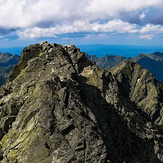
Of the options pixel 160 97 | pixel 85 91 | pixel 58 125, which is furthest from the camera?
pixel 160 97

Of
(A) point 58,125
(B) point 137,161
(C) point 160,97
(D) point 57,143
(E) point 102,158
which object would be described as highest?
(A) point 58,125

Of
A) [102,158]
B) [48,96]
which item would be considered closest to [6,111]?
[48,96]

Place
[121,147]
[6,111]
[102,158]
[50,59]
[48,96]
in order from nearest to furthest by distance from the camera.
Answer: [102,158], [48,96], [6,111], [121,147], [50,59]

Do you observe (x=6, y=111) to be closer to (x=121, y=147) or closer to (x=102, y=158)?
(x=102, y=158)

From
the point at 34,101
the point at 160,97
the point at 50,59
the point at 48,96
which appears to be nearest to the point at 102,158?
the point at 48,96

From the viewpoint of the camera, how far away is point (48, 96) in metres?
22.5

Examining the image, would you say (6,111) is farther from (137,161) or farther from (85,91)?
(137,161)

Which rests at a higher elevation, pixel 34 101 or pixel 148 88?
pixel 34 101

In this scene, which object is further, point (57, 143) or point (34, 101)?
point (34, 101)

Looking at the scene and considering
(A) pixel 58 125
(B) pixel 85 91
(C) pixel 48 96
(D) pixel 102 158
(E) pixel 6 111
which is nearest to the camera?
(D) pixel 102 158

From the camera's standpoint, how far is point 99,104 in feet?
112

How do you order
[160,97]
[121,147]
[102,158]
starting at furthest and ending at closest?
1. [160,97]
2. [121,147]
3. [102,158]

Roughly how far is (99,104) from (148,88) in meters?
180

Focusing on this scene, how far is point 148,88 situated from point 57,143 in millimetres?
196659
